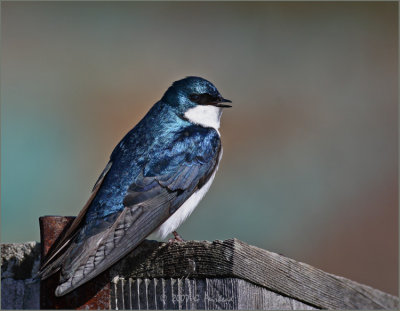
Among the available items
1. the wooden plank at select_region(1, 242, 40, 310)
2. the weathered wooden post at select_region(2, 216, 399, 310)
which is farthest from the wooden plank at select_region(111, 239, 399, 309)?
the wooden plank at select_region(1, 242, 40, 310)

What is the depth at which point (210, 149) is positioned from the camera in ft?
10.9

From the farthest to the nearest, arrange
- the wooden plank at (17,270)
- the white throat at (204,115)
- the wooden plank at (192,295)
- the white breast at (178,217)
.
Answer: the white throat at (204,115), the white breast at (178,217), the wooden plank at (17,270), the wooden plank at (192,295)

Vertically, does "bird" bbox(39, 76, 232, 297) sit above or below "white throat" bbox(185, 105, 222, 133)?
below

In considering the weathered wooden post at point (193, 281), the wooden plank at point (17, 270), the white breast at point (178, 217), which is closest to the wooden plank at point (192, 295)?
the weathered wooden post at point (193, 281)

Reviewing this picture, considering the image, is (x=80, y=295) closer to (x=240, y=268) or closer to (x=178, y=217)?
(x=240, y=268)

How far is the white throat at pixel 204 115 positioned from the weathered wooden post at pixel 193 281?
1.04 meters

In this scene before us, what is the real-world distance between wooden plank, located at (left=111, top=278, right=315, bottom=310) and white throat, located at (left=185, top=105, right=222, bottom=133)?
3.84 feet

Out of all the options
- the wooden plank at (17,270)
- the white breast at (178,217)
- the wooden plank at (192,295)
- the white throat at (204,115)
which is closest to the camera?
the wooden plank at (192,295)

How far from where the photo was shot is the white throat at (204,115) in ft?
11.6

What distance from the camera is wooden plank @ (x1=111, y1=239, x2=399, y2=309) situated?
7.86ft

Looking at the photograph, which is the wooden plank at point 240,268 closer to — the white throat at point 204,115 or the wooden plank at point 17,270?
the wooden plank at point 17,270

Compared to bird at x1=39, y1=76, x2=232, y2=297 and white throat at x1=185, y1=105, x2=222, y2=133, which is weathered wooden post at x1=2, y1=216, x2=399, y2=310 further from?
white throat at x1=185, y1=105, x2=222, y2=133

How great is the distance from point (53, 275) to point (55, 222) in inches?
6.9

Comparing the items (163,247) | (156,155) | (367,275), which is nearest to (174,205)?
(156,155)
